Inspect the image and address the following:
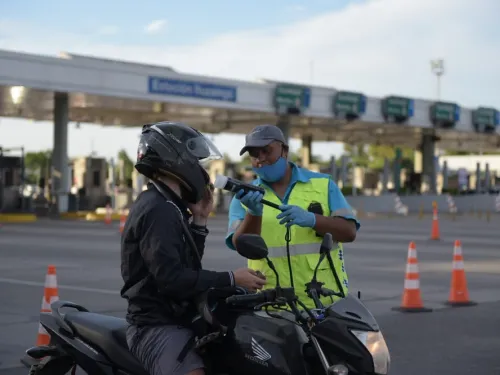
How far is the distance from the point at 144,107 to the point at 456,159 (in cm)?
7738

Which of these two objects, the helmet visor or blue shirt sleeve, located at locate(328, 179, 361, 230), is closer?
the helmet visor

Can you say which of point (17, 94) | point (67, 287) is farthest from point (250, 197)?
point (17, 94)

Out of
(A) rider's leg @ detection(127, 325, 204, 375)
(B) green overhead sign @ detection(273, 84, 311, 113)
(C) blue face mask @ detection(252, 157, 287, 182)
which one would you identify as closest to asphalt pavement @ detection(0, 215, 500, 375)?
(C) blue face mask @ detection(252, 157, 287, 182)

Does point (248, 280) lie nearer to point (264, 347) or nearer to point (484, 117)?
point (264, 347)

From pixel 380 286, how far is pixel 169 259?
1179 cm

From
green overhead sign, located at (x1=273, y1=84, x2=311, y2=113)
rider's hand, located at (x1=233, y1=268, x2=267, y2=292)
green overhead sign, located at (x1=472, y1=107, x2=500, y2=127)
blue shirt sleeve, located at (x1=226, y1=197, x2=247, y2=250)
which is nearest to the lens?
rider's hand, located at (x1=233, y1=268, x2=267, y2=292)

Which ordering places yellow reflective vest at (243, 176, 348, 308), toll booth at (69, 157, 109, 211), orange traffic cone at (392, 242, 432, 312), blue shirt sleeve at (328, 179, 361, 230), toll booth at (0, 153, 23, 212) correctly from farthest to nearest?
toll booth at (69, 157, 109, 211) → toll booth at (0, 153, 23, 212) → orange traffic cone at (392, 242, 432, 312) → blue shirt sleeve at (328, 179, 361, 230) → yellow reflective vest at (243, 176, 348, 308)

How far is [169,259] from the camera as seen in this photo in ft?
15.7

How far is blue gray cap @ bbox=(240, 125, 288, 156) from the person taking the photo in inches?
251

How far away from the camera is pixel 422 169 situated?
7112cm

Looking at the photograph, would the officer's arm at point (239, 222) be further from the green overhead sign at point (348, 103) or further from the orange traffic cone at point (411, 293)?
the green overhead sign at point (348, 103)

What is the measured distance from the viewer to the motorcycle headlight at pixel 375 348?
14.8ft

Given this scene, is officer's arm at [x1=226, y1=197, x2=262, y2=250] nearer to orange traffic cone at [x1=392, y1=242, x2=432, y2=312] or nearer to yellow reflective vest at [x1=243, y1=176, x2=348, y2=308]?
yellow reflective vest at [x1=243, y1=176, x2=348, y2=308]

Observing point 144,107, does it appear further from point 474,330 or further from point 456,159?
point 456,159
